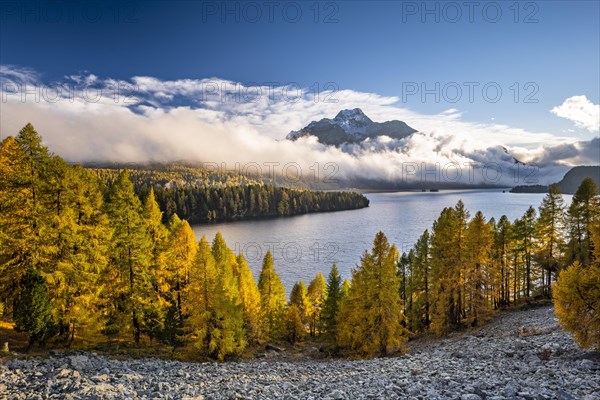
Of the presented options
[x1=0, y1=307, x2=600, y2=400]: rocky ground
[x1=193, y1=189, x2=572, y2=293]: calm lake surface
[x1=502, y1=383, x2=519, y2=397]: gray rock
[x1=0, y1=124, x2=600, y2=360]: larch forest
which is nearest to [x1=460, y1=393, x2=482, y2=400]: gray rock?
[x1=0, y1=307, x2=600, y2=400]: rocky ground

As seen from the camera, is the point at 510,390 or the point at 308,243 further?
the point at 308,243

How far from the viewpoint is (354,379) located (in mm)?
17625

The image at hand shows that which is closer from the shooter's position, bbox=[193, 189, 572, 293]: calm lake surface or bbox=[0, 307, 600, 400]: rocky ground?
bbox=[0, 307, 600, 400]: rocky ground

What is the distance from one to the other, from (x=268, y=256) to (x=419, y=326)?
21.9 m

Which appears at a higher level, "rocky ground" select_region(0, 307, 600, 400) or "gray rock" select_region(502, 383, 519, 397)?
"gray rock" select_region(502, 383, 519, 397)

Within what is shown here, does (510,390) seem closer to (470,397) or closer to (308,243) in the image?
(470,397)

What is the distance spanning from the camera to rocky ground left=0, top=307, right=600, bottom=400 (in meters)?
13.2

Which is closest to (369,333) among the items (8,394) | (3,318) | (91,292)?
(91,292)

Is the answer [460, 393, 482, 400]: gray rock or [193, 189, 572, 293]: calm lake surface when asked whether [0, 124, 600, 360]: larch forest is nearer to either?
[460, 393, 482, 400]: gray rock

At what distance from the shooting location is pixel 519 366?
655 inches

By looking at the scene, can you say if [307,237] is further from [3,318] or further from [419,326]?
[3,318]

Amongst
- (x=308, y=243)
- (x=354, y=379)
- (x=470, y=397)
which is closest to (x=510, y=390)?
(x=470, y=397)

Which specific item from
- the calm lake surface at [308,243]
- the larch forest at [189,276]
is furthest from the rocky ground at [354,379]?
the calm lake surface at [308,243]

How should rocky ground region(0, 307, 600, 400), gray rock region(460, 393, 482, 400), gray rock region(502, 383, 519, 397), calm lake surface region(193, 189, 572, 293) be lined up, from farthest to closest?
1. calm lake surface region(193, 189, 572, 293)
2. rocky ground region(0, 307, 600, 400)
3. gray rock region(502, 383, 519, 397)
4. gray rock region(460, 393, 482, 400)
